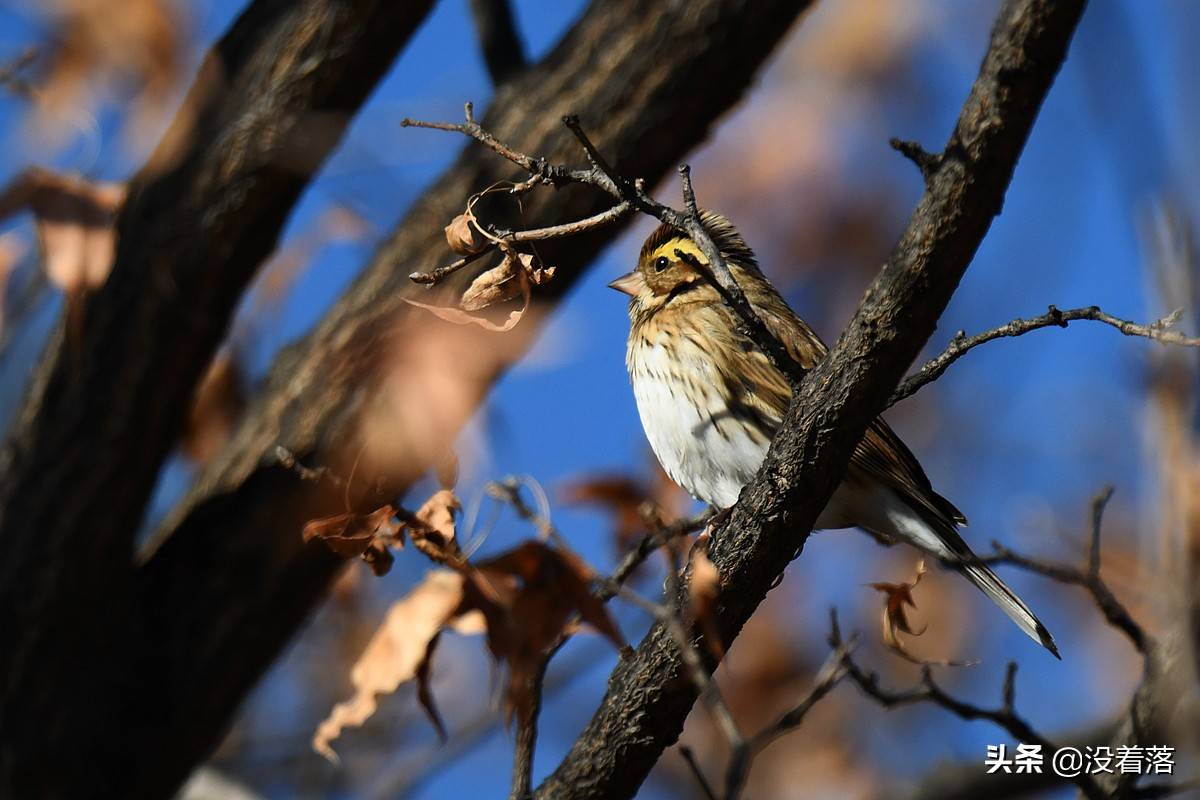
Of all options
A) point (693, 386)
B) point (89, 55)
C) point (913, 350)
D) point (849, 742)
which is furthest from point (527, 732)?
point (849, 742)

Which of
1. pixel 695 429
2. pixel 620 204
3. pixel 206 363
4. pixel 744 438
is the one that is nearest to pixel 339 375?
pixel 206 363

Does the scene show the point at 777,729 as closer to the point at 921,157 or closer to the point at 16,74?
the point at 921,157

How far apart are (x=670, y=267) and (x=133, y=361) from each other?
1786 mm

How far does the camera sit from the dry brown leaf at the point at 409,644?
2.86m

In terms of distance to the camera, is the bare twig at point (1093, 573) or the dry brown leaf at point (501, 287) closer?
the dry brown leaf at point (501, 287)

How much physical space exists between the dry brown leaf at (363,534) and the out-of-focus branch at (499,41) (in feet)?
7.51

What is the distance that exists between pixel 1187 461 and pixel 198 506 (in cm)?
324

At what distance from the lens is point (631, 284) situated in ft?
15.5

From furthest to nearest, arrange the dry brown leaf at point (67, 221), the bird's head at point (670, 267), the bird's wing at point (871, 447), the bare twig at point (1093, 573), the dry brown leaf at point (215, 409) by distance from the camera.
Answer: the dry brown leaf at point (215, 409) < the bird's head at point (670, 267) < the bird's wing at point (871, 447) < the dry brown leaf at point (67, 221) < the bare twig at point (1093, 573)

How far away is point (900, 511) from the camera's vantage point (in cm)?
411

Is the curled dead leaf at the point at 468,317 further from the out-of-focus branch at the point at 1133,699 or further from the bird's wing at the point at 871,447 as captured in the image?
the bird's wing at the point at 871,447

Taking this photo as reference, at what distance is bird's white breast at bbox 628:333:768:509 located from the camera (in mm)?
4062

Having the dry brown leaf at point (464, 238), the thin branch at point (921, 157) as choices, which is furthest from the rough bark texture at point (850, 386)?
the dry brown leaf at point (464, 238)

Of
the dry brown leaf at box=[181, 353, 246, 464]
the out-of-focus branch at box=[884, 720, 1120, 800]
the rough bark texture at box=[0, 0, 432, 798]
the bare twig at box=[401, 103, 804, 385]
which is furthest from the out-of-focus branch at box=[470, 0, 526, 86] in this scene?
the out-of-focus branch at box=[884, 720, 1120, 800]
